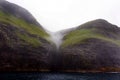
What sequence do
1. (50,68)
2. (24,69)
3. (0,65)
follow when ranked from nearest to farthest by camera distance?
(0,65), (24,69), (50,68)

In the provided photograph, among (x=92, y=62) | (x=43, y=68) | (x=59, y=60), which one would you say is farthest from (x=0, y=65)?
(x=92, y=62)

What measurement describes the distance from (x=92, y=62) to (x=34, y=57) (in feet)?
134

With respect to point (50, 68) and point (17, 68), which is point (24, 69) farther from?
point (50, 68)

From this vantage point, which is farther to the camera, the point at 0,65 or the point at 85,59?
the point at 85,59

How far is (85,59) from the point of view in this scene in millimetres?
194375

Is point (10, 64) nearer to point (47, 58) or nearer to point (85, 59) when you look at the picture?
point (47, 58)

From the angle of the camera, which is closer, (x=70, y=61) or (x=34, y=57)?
(x=34, y=57)

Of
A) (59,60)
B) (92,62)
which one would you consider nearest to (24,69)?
(59,60)

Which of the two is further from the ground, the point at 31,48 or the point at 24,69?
the point at 31,48

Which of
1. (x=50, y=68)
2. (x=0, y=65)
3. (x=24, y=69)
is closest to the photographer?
(x=0, y=65)

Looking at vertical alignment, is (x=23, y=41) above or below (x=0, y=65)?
above

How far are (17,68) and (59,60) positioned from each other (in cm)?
3736

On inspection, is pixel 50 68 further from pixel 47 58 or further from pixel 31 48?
pixel 31 48

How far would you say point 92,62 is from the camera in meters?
194
